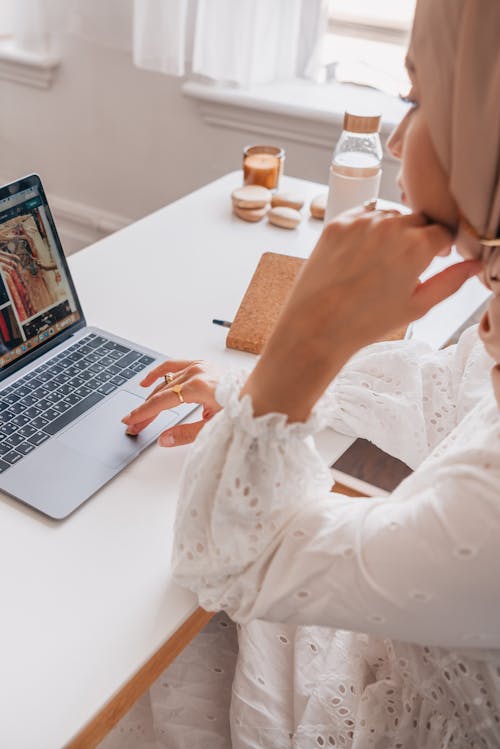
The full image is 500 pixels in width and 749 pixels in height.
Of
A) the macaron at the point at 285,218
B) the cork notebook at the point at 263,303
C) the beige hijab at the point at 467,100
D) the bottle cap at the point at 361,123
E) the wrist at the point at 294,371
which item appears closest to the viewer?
the beige hijab at the point at 467,100

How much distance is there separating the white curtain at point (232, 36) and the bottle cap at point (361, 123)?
27.6 inches

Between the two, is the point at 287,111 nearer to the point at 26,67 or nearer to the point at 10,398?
the point at 26,67

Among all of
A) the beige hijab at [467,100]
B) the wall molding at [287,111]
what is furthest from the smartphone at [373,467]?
the beige hijab at [467,100]

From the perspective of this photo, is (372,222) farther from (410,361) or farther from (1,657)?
(1,657)

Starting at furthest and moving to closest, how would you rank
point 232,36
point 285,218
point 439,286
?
point 232,36 → point 285,218 → point 439,286

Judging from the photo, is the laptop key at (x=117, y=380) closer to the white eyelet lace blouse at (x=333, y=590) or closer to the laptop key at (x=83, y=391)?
the laptop key at (x=83, y=391)

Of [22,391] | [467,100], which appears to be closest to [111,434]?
[22,391]

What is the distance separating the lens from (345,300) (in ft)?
1.91

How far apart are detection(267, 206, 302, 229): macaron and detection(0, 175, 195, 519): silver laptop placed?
1.68 ft

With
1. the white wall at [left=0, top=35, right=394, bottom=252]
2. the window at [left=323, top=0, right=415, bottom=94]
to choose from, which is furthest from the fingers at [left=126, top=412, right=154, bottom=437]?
the window at [left=323, top=0, right=415, bottom=94]

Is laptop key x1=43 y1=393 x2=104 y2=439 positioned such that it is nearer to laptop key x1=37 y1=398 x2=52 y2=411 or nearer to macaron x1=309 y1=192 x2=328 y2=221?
laptop key x1=37 y1=398 x2=52 y2=411

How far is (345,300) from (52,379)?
1.42ft

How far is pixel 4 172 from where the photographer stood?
2598mm

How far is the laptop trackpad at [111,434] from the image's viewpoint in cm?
77
